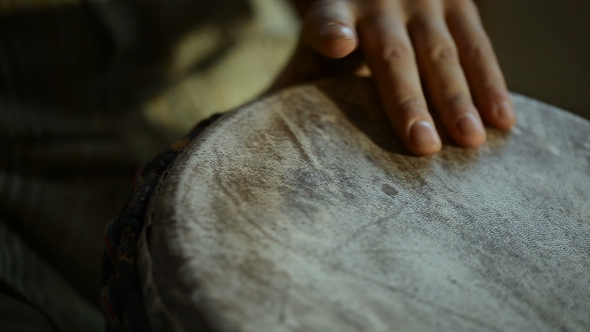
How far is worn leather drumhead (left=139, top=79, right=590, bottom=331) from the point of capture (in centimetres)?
35

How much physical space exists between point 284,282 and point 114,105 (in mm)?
666

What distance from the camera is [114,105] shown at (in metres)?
0.92

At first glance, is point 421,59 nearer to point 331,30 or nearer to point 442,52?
point 442,52

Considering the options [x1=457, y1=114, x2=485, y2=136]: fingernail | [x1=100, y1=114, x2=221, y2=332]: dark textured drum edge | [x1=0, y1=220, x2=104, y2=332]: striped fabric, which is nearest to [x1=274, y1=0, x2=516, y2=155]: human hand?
[x1=457, y1=114, x2=485, y2=136]: fingernail

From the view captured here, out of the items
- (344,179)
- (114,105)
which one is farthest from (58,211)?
(344,179)

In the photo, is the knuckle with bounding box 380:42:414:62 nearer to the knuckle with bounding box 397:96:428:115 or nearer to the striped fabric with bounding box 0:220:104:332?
the knuckle with bounding box 397:96:428:115

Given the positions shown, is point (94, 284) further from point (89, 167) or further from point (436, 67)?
point (436, 67)

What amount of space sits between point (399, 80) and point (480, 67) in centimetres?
14

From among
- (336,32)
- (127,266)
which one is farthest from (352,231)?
(336,32)

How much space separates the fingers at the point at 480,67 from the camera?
649 millimetres

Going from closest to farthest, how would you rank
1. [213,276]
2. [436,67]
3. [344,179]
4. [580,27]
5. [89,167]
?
[213,276], [344,179], [436,67], [89,167], [580,27]

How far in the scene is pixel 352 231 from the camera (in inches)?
16.7

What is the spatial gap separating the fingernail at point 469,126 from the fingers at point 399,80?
0.12ft

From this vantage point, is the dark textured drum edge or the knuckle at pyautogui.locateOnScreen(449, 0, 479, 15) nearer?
the dark textured drum edge
